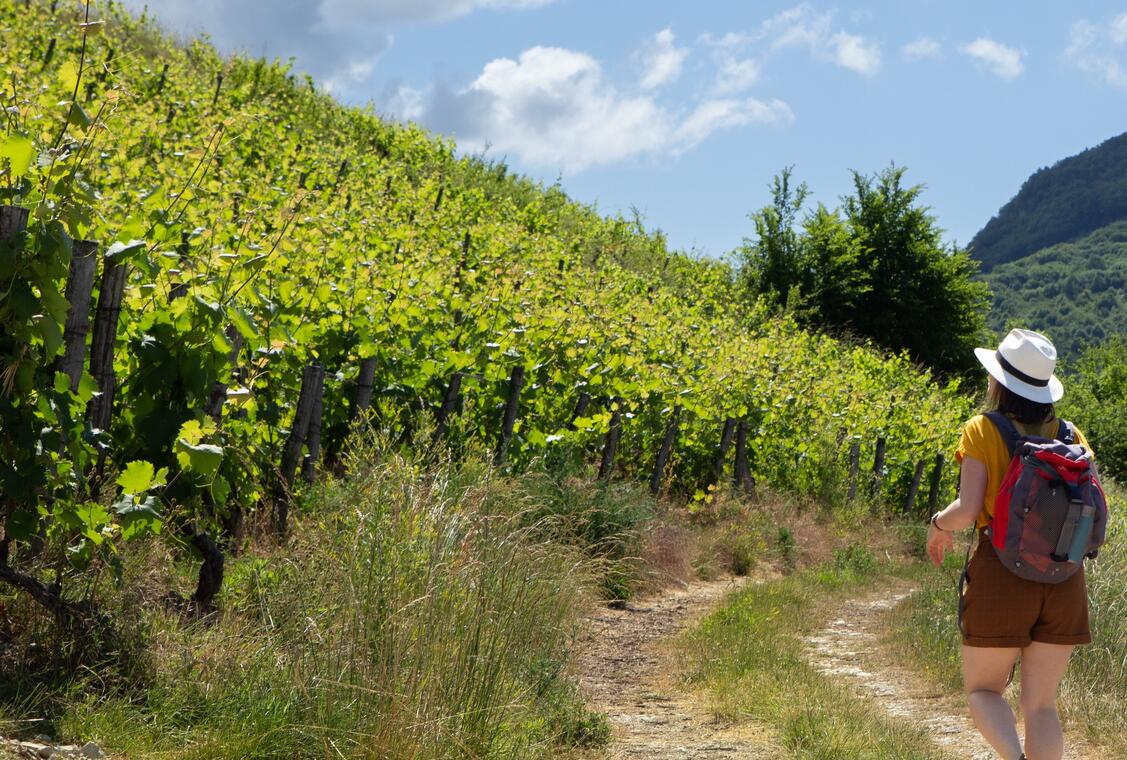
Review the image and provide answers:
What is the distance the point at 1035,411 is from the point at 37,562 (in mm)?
3963

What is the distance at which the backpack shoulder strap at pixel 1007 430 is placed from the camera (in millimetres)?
4223

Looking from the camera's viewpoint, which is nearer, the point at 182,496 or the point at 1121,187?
the point at 182,496

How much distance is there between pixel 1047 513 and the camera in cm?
403

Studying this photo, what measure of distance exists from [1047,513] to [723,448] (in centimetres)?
1141

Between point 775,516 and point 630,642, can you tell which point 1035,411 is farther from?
point 775,516

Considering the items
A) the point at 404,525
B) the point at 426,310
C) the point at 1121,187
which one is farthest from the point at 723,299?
the point at 1121,187

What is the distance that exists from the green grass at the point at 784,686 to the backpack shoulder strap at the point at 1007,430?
1.62 metres

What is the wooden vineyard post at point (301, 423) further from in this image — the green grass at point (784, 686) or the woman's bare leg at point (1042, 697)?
the woman's bare leg at point (1042, 697)

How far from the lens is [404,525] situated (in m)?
5.00

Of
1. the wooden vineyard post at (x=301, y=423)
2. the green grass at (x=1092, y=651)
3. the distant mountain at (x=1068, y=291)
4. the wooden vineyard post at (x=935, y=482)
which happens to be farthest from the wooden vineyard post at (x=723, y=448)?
the distant mountain at (x=1068, y=291)

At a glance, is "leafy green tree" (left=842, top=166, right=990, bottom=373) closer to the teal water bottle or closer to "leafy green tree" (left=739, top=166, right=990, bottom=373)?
"leafy green tree" (left=739, top=166, right=990, bottom=373)

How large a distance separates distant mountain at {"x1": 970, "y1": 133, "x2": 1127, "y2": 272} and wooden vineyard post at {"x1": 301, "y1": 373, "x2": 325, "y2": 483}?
141m

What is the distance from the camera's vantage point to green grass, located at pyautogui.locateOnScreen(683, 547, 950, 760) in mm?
5289

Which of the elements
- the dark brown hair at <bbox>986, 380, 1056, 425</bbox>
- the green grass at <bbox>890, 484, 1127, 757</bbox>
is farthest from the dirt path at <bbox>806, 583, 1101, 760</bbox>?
the dark brown hair at <bbox>986, 380, 1056, 425</bbox>
